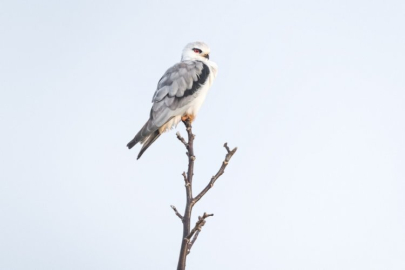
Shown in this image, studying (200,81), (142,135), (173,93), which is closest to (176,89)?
(173,93)

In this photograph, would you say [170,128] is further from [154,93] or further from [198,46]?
[198,46]

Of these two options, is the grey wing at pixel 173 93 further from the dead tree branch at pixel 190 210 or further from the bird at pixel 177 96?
the dead tree branch at pixel 190 210

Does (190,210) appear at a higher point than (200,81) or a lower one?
lower

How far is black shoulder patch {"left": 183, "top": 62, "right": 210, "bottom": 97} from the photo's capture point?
27.1 feet

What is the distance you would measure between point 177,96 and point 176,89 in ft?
0.39

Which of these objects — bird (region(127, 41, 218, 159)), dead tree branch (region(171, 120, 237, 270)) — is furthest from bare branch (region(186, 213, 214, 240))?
bird (region(127, 41, 218, 159))

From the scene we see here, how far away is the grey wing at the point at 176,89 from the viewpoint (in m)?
7.80

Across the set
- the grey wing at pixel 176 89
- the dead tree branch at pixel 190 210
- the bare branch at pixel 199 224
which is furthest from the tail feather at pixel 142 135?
the bare branch at pixel 199 224

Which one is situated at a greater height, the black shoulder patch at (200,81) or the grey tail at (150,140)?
the black shoulder patch at (200,81)

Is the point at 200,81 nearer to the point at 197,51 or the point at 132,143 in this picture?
the point at 197,51

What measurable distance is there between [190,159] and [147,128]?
10.3 ft

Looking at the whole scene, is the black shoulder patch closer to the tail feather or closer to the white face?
the white face

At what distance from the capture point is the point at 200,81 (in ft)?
27.8

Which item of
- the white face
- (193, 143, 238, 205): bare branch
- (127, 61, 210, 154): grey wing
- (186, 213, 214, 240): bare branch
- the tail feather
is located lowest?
(186, 213, 214, 240): bare branch
